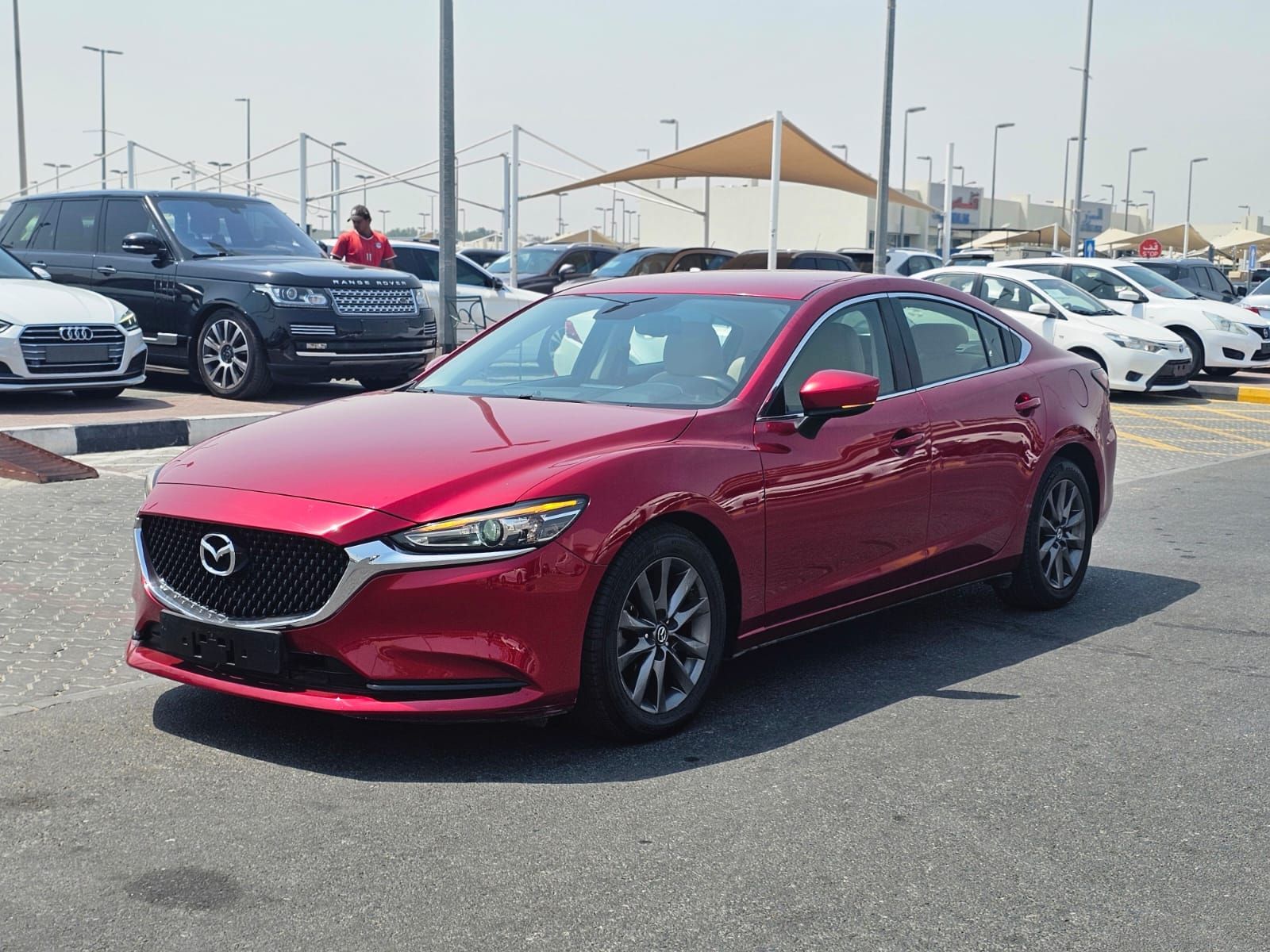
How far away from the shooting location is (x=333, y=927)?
3.32 m

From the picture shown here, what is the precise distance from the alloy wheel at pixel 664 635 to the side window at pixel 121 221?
1095cm

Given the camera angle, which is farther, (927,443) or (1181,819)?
(927,443)

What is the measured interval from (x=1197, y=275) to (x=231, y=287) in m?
19.4

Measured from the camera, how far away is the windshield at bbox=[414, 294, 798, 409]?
5324 millimetres

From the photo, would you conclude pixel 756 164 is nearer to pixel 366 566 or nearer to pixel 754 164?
pixel 754 164

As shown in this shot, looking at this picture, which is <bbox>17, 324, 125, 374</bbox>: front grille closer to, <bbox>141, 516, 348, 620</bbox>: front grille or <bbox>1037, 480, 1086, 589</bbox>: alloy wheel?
<bbox>141, 516, 348, 620</bbox>: front grille

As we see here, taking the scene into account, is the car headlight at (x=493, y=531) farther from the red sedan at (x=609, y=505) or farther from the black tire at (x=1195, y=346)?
the black tire at (x=1195, y=346)

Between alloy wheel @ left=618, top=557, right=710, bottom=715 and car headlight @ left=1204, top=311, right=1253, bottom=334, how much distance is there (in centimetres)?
1782

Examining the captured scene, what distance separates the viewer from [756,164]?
2897cm

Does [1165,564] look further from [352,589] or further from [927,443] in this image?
[352,589]

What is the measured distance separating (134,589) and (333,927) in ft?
6.12

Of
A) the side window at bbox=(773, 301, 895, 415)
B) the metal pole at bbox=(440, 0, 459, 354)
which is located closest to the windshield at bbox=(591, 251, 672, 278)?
the metal pole at bbox=(440, 0, 459, 354)

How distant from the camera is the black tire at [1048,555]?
21.5ft

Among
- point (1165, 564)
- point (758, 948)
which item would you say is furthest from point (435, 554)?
point (1165, 564)
